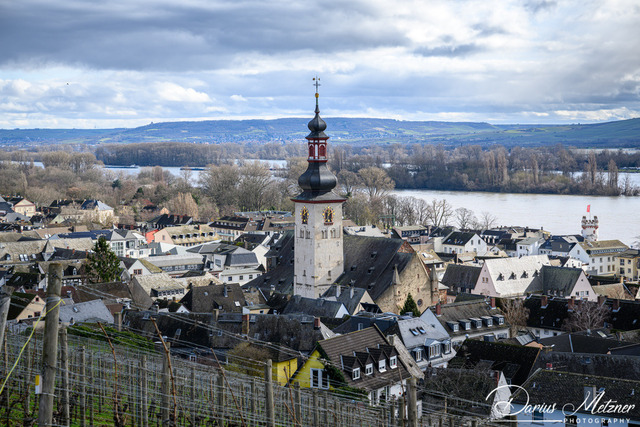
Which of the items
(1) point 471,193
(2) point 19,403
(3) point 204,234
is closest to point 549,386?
(2) point 19,403

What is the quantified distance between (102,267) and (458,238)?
46427 mm

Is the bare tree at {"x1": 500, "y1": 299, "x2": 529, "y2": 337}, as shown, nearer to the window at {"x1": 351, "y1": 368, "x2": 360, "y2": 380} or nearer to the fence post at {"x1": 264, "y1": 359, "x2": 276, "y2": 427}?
the window at {"x1": 351, "y1": 368, "x2": 360, "y2": 380}

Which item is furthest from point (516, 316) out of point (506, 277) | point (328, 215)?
point (506, 277)

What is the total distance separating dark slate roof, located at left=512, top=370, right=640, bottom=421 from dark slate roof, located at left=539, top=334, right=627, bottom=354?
7.04 meters

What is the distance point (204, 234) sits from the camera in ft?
313

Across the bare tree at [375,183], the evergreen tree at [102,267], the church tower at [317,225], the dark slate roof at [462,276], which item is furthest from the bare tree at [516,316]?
the bare tree at [375,183]

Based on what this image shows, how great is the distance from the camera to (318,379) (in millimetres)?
28172

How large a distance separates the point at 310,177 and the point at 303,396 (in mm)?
26014

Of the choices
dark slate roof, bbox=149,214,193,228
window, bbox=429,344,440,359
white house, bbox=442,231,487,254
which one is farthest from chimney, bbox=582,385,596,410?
dark slate roof, bbox=149,214,193,228

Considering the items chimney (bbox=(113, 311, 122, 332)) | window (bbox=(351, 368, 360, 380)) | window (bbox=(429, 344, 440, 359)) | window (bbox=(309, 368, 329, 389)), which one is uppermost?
chimney (bbox=(113, 311, 122, 332))

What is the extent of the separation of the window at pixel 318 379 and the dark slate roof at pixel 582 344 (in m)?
11.2

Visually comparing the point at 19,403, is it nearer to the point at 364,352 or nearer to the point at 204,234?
the point at 364,352

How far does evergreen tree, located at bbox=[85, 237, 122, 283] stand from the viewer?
5347 cm

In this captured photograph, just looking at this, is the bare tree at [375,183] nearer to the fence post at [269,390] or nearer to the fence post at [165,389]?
the fence post at [165,389]
